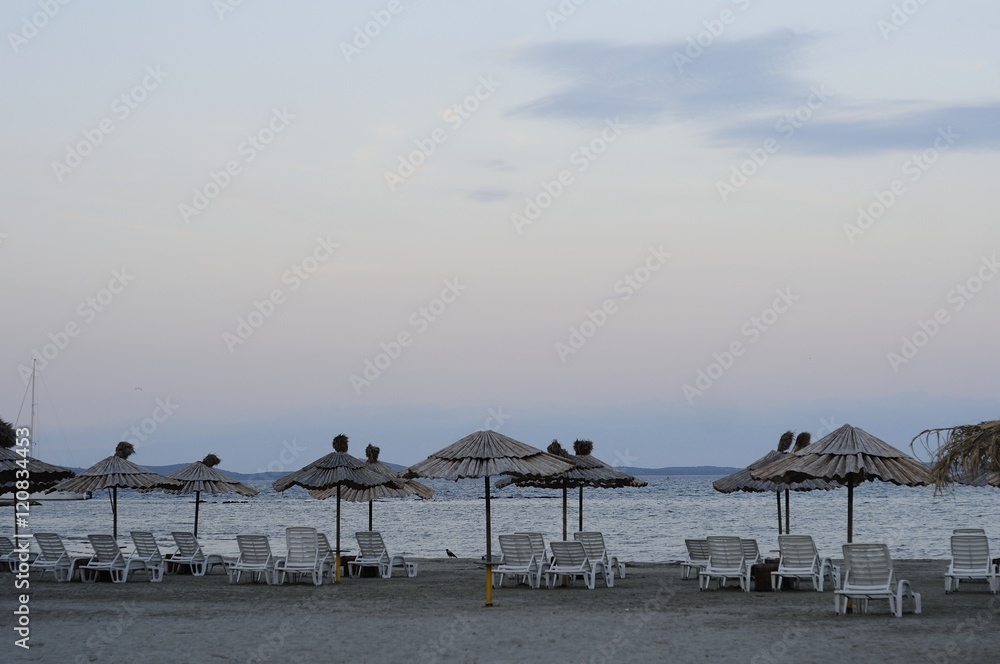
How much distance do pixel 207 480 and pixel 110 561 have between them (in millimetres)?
3243

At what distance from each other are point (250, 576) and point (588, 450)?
19.3ft

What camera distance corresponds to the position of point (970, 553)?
1513 centimetres

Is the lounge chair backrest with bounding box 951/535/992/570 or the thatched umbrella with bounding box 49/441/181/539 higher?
the thatched umbrella with bounding box 49/441/181/539

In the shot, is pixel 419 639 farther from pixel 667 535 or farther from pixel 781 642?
pixel 667 535

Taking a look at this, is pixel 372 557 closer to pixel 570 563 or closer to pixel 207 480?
pixel 207 480

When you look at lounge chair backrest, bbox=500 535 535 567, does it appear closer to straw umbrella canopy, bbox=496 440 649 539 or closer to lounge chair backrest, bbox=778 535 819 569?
straw umbrella canopy, bbox=496 440 649 539

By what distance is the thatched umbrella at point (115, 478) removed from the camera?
19266 millimetres

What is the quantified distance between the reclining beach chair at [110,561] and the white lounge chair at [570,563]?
6361mm

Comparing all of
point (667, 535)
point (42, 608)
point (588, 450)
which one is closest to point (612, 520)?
point (667, 535)

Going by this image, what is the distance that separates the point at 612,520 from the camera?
62688 millimetres

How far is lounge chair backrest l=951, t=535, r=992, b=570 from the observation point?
15.1m

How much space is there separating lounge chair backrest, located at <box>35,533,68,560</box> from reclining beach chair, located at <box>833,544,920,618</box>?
1199 centimetres

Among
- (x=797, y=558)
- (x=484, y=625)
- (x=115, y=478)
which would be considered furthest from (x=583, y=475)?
(x=115, y=478)

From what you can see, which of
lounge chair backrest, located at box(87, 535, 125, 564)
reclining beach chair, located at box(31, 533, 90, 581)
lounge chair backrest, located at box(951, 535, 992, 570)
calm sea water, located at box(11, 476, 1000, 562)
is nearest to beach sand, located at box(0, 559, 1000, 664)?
lounge chair backrest, located at box(951, 535, 992, 570)
